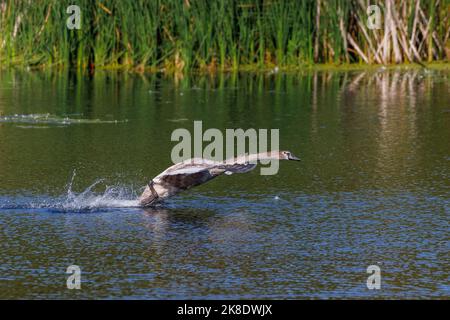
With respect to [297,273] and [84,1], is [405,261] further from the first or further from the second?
[84,1]

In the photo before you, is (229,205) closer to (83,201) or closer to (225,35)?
(83,201)

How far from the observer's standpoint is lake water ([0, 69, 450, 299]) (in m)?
5.36

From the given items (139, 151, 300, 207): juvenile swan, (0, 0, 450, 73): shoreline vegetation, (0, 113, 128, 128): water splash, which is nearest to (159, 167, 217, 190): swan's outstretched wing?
(139, 151, 300, 207): juvenile swan

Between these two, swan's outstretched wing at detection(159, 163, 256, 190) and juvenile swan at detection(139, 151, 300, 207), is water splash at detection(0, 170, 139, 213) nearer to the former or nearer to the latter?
juvenile swan at detection(139, 151, 300, 207)

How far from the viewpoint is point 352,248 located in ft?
19.7

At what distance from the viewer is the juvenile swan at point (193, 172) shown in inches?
266

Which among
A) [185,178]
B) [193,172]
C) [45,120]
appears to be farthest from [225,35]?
[193,172]

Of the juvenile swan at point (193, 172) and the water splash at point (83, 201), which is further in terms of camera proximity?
the water splash at point (83, 201)

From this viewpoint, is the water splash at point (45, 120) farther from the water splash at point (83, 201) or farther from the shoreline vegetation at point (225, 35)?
the shoreline vegetation at point (225, 35)

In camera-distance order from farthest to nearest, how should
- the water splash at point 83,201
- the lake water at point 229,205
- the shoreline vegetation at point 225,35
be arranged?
the shoreline vegetation at point 225,35 < the water splash at point 83,201 < the lake water at point 229,205

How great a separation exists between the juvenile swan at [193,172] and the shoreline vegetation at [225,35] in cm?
1006

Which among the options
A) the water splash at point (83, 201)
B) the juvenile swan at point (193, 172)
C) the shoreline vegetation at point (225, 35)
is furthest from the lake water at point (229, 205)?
the shoreline vegetation at point (225, 35)

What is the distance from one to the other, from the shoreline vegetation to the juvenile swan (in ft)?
33.0
